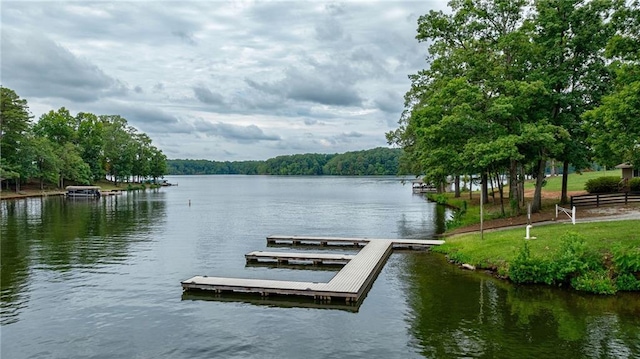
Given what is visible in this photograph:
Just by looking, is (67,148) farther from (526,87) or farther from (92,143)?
(526,87)

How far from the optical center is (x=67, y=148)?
101375 millimetres

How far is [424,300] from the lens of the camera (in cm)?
1870

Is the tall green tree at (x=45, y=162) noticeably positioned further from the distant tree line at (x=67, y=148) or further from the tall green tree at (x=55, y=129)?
the tall green tree at (x=55, y=129)

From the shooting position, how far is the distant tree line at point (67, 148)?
84125mm

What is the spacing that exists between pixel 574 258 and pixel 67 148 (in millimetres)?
104904

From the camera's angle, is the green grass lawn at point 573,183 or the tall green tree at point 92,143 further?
→ the tall green tree at point 92,143

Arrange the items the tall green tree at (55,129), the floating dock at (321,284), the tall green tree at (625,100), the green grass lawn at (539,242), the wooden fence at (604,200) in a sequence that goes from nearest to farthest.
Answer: the floating dock at (321,284) → the tall green tree at (625,100) → the green grass lawn at (539,242) → the wooden fence at (604,200) → the tall green tree at (55,129)

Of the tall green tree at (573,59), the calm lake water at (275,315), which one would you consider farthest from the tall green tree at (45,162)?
the tall green tree at (573,59)

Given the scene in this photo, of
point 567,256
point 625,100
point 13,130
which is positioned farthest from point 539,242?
point 13,130

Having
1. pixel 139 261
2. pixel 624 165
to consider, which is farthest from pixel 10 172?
pixel 624 165

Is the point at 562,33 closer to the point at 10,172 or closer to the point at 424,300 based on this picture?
the point at 424,300

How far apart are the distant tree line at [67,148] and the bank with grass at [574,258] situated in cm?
7857

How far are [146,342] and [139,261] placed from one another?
13451 millimetres

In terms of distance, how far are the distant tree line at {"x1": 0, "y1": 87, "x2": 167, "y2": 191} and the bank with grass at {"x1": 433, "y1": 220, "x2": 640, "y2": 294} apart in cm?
7857
